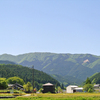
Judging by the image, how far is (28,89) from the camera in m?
158

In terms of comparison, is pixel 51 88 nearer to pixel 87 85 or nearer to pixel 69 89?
pixel 87 85

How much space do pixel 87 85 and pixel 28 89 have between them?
44.2 m

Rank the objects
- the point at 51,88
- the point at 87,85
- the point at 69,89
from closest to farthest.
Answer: the point at 51,88 → the point at 87,85 → the point at 69,89

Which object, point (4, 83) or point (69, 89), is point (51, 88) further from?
point (69, 89)

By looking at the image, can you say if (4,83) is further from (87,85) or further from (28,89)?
(87,85)

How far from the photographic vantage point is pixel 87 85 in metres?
154

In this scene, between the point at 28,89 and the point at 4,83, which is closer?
the point at 4,83

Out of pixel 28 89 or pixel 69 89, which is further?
pixel 69 89

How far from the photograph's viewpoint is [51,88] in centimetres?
13250

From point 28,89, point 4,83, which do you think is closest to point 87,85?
point 28,89

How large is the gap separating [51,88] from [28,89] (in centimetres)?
3145

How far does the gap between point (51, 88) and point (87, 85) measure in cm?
3408

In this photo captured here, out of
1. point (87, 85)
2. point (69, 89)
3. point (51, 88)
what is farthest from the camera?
point (69, 89)

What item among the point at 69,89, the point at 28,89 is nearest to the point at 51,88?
the point at 28,89
